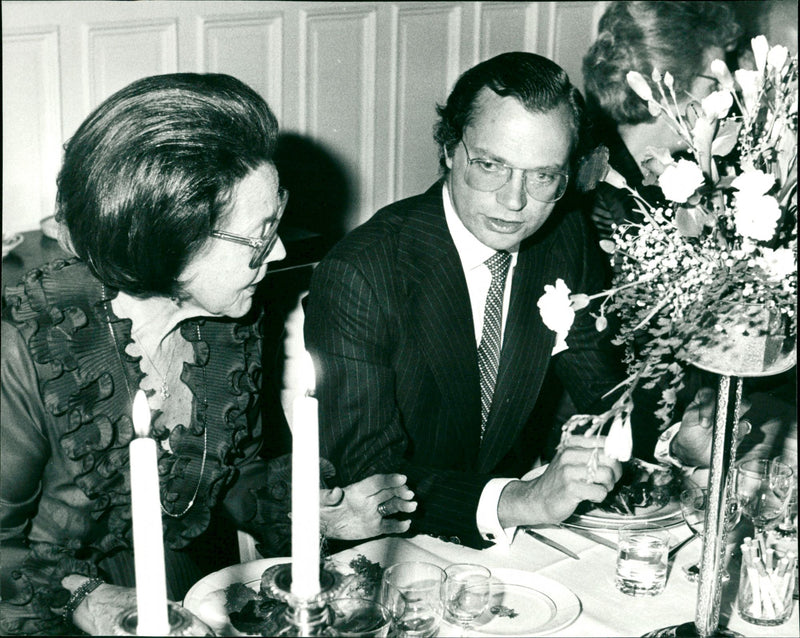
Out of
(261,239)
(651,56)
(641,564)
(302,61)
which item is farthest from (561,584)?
(302,61)

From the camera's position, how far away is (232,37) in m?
4.05

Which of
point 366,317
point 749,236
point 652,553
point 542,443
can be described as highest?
point 749,236

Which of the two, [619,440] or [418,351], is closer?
[619,440]

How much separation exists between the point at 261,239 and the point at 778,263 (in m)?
1.00

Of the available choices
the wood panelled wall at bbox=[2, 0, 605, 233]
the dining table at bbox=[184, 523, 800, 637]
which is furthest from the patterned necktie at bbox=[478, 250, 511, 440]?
the wood panelled wall at bbox=[2, 0, 605, 233]

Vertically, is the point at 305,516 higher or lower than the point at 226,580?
higher

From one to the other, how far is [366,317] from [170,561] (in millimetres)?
707

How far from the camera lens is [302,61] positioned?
4.34m

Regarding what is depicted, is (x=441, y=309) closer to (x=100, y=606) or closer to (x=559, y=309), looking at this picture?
(x=559, y=309)

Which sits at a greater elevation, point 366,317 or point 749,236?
point 749,236

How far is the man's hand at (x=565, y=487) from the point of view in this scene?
5.84ft

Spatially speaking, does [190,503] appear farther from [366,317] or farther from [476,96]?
[476,96]

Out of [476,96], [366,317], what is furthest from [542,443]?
[476,96]

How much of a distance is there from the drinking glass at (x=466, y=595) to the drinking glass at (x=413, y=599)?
14 mm
